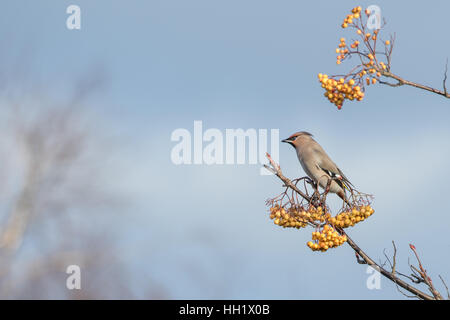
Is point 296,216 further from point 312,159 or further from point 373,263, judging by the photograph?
point 312,159

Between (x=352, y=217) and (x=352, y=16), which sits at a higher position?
(x=352, y=16)

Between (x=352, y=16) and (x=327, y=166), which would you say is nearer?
(x=352, y=16)

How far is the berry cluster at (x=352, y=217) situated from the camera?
525 cm

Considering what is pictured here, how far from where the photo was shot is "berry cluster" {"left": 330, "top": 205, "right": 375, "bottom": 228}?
525 cm

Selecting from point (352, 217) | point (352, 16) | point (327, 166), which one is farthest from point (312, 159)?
point (352, 16)

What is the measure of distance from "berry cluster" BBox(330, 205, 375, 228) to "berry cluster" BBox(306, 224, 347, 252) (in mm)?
173

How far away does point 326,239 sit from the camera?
5.02 meters

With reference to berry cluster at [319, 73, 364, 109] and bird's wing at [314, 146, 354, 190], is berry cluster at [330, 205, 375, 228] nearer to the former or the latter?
berry cluster at [319, 73, 364, 109]

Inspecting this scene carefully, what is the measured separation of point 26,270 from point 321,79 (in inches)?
389

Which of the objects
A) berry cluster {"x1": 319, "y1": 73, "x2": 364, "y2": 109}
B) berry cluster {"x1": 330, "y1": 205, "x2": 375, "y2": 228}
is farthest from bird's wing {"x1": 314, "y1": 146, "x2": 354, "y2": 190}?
berry cluster {"x1": 319, "y1": 73, "x2": 364, "y2": 109}

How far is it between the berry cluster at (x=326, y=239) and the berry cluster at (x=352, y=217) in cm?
17

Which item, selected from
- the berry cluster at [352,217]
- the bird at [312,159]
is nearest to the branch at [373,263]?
the berry cluster at [352,217]

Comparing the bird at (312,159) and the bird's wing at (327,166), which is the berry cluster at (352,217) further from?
the bird's wing at (327,166)

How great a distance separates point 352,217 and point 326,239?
39cm
